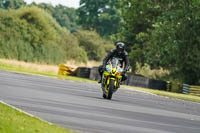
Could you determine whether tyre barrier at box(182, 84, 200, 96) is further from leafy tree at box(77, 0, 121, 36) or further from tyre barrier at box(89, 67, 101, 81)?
leafy tree at box(77, 0, 121, 36)

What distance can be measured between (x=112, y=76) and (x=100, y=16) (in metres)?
125

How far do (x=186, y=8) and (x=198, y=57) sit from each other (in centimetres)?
425

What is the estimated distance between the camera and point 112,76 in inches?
939

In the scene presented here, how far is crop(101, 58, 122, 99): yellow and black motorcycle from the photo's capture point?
936 inches

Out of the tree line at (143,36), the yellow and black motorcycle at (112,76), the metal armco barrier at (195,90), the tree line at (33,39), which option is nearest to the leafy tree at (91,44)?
the tree line at (143,36)

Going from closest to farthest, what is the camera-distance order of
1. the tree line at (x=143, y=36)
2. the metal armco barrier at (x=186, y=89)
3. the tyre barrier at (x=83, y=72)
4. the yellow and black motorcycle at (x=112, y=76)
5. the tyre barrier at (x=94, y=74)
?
Result: the yellow and black motorcycle at (x=112, y=76) < the metal armco barrier at (x=186, y=89) < the tree line at (x=143, y=36) < the tyre barrier at (x=94, y=74) < the tyre barrier at (x=83, y=72)

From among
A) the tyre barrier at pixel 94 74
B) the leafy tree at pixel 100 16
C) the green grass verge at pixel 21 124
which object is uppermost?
the leafy tree at pixel 100 16

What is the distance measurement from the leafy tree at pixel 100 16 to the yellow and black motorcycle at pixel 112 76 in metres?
118

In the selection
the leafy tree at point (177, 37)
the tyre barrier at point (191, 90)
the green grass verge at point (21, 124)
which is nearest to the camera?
the green grass verge at point (21, 124)

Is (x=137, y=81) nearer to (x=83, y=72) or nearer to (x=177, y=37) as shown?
(x=177, y=37)

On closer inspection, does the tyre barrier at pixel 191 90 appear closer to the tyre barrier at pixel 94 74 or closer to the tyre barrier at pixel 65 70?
the tyre barrier at pixel 94 74

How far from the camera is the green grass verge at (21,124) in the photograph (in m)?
10.5

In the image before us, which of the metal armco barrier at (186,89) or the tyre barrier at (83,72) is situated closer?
the metal armco barrier at (186,89)

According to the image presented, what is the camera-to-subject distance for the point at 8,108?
13.6m
